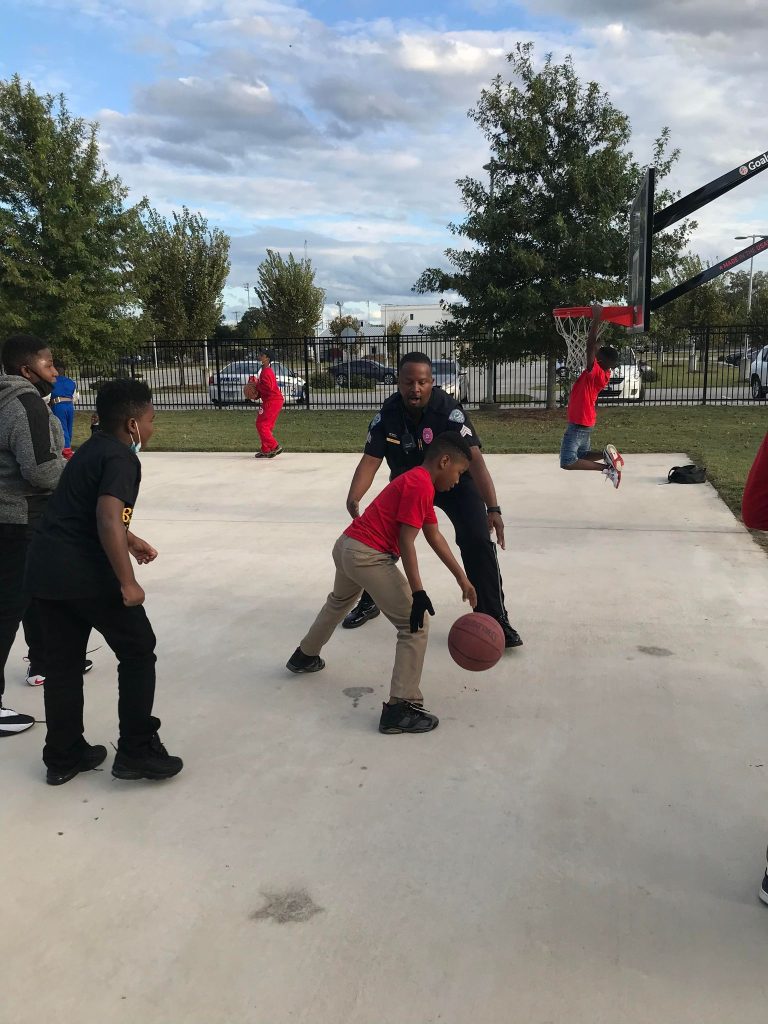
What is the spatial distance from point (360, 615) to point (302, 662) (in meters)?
0.97

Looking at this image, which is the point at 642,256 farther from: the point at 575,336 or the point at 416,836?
the point at 416,836

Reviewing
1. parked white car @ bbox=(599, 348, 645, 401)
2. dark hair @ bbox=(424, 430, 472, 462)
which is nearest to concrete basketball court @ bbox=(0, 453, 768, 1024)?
dark hair @ bbox=(424, 430, 472, 462)

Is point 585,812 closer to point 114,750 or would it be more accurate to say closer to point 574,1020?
point 574,1020

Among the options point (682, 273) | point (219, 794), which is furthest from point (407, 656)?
point (682, 273)

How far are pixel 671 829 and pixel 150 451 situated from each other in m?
12.8

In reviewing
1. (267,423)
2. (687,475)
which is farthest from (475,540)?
(267,423)

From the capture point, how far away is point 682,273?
37.2 m

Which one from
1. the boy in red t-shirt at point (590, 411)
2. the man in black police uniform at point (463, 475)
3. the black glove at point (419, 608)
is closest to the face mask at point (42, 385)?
the man in black police uniform at point (463, 475)

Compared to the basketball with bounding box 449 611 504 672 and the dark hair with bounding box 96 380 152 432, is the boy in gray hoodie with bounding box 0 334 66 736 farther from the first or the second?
the basketball with bounding box 449 611 504 672

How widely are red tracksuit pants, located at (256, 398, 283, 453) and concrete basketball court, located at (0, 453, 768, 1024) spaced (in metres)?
7.57

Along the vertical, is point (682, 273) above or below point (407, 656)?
above

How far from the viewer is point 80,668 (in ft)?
11.8

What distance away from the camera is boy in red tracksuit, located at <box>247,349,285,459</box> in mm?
13251

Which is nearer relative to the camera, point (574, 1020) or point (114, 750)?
point (574, 1020)
